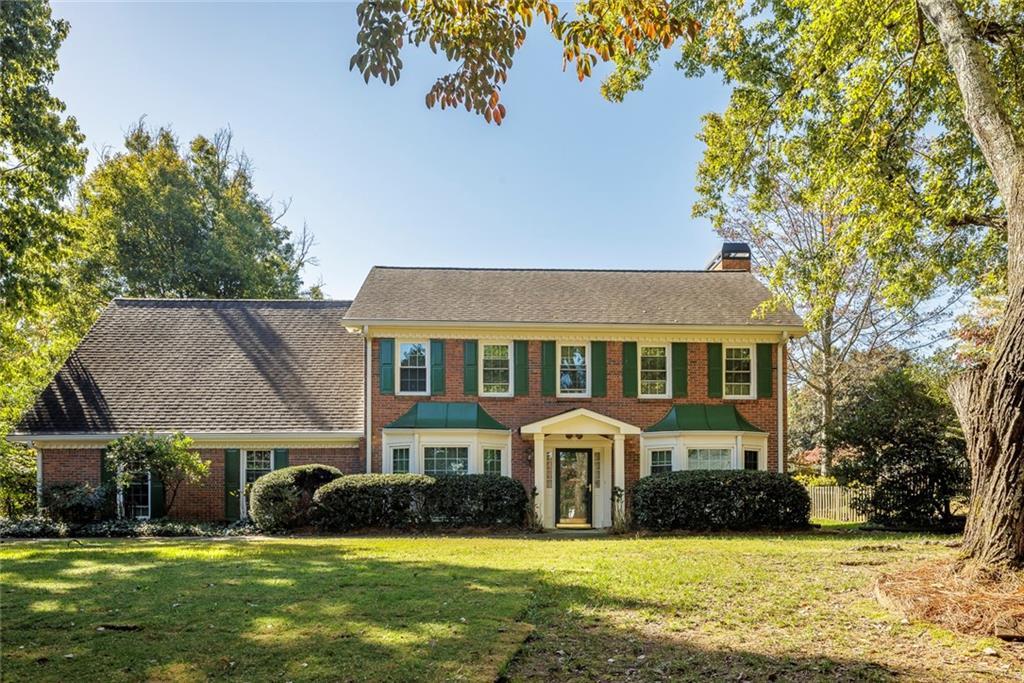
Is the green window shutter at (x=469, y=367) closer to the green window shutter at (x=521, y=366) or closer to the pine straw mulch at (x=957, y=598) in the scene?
the green window shutter at (x=521, y=366)

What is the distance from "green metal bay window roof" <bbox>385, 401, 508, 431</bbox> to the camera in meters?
18.5

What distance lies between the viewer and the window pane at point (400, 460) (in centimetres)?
1850

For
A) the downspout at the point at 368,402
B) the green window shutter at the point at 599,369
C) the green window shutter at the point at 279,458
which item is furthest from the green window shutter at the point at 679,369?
the green window shutter at the point at 279,458

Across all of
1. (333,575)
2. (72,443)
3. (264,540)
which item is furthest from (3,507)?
(333,575)

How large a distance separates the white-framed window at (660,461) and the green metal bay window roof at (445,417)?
3668 mm

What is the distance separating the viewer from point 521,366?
62.9ft

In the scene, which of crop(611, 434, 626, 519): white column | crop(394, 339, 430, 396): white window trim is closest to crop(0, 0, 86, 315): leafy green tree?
crop(394, 339, 430, 396): white window trim

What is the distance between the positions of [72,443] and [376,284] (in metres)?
8.23

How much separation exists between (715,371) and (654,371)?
4.95ft

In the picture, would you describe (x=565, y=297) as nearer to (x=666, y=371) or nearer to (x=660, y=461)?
(x=666, y=371)

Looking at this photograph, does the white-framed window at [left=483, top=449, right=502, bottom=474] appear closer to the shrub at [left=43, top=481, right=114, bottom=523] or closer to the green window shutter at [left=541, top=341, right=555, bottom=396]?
the green window shutter at [left=541, top=341, right=555, bottom=396]

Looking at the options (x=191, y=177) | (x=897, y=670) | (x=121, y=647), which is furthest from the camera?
(x=191, y=177)

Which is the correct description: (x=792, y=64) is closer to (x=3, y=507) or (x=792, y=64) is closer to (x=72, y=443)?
(x=72, y=443)

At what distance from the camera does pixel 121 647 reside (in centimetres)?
571
